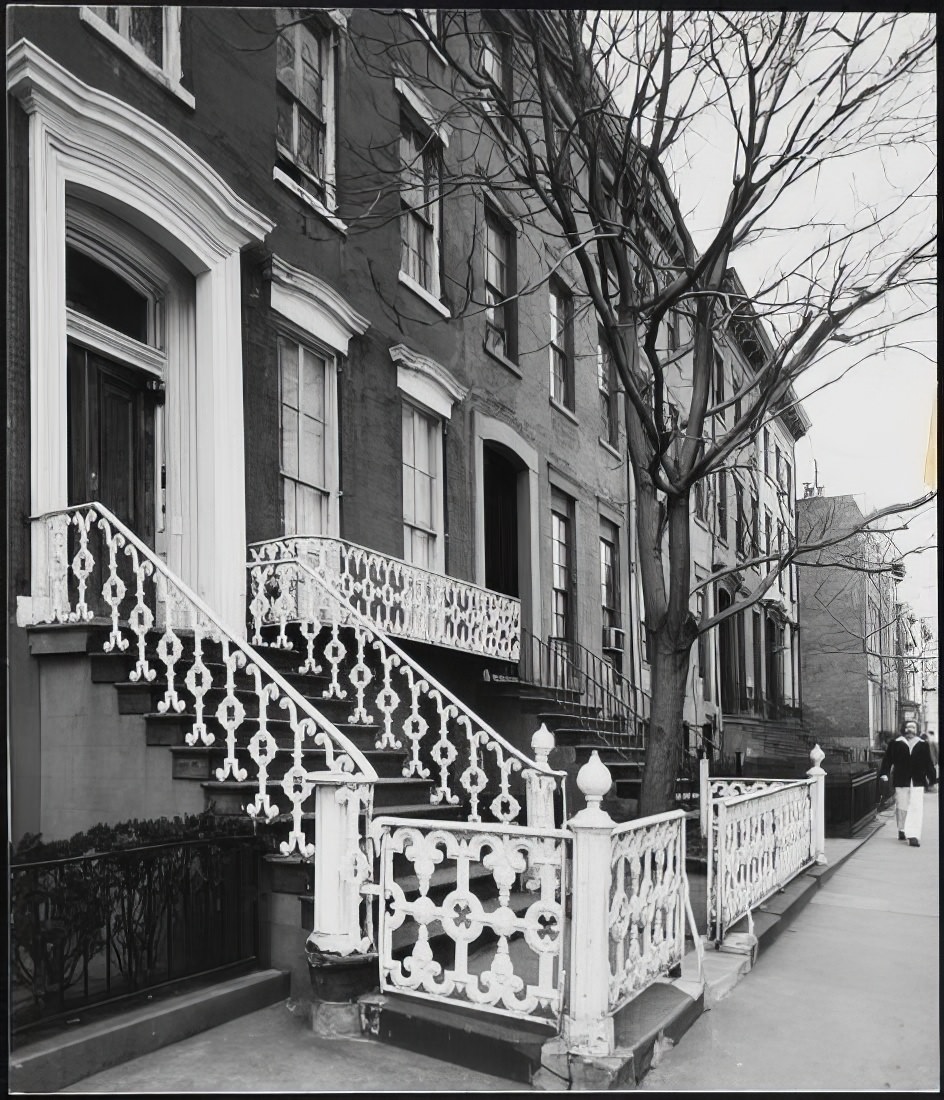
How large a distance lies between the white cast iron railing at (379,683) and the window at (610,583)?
2.39 m

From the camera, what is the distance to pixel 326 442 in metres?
8.84

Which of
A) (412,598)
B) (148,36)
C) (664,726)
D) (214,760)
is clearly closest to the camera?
(214,760)

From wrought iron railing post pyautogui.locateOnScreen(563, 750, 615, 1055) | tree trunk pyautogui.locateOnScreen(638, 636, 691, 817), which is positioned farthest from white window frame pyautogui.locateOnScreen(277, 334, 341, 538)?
wrought iron railing post pyautogui.locateOnScreen(563, 750, 615, 1055)

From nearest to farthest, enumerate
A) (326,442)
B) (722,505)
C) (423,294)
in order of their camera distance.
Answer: (326,442) → (722,505) → (423,294)

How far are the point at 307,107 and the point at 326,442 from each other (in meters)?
2.60

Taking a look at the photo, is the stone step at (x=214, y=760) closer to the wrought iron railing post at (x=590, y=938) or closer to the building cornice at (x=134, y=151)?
the wrought iron railing post at (x=590, y=938)

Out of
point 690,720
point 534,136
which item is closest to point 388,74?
point 534,136

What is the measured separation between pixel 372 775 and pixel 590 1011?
4.84 ft

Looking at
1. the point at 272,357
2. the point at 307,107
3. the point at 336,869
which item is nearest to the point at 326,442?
the point at 272,357

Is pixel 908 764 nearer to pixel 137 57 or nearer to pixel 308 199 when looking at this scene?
Result: pixel 308 199

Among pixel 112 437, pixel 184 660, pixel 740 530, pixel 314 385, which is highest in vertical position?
pixel 314 385

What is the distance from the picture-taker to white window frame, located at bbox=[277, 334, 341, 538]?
27.5 feet

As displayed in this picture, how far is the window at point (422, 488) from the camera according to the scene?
9664 mm

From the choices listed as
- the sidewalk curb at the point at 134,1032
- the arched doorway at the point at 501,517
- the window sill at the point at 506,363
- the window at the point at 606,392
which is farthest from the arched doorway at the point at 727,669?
the sidewalk curb at the point at 134,1032
